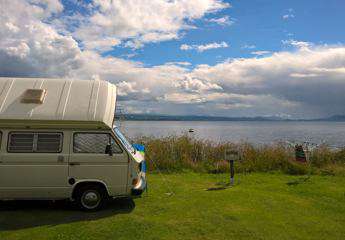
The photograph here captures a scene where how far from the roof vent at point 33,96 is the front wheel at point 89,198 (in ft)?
8.23

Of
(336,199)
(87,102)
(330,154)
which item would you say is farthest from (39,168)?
(330,154)

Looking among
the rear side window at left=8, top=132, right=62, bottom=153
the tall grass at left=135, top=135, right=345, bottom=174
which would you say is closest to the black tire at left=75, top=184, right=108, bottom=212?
the rear side window at left=8, top=132, right=62, bottom=153

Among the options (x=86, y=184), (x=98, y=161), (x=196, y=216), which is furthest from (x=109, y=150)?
(x=196, y=216)

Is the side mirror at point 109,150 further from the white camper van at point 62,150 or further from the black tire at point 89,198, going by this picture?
the black tire at point 89,198

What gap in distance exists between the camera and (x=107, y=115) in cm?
857

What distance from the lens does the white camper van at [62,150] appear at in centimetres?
835

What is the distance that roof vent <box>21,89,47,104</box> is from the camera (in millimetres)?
8531

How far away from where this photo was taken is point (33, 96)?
8.56m

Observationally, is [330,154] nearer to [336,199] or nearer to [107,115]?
[336,199]

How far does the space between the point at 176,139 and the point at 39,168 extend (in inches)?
375

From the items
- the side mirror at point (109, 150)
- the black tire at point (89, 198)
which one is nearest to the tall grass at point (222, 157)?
the black tire at point (89, 198)

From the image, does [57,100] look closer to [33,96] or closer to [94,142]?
[33,96]

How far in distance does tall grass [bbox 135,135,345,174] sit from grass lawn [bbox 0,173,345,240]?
3452 mm

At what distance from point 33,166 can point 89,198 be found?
1606mm
